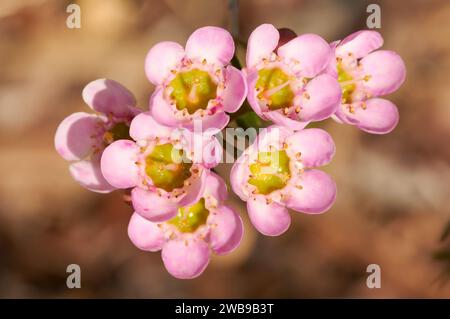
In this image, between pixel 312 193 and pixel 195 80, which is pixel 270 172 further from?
pixel 195 80

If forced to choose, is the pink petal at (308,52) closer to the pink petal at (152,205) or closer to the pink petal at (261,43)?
the pink petal at (261,43)

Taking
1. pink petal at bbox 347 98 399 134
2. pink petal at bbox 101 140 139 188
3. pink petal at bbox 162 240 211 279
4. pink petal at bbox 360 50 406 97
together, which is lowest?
pink petal at bbox 162 240 211 279

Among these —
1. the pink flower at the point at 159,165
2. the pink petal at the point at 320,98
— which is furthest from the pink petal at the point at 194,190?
the pink petal at the point at 320,98

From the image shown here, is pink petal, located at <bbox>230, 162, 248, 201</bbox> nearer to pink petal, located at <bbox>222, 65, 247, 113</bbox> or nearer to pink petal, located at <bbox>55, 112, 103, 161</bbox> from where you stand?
pink petal, located at <bbox>222, 65, 247, 113</bbox>

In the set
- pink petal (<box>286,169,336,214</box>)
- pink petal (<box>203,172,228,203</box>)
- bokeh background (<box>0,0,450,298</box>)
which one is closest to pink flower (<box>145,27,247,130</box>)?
pink petal (<box>203,172,228,203</box>)

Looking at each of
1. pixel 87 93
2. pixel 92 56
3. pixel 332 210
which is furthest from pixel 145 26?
pixel 332 210

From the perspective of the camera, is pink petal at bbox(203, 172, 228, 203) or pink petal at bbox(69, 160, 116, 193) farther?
pink petal at bbox(69, 160, 116, 193)

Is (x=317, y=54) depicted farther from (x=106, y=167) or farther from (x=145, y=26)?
(x=145, y=26)
